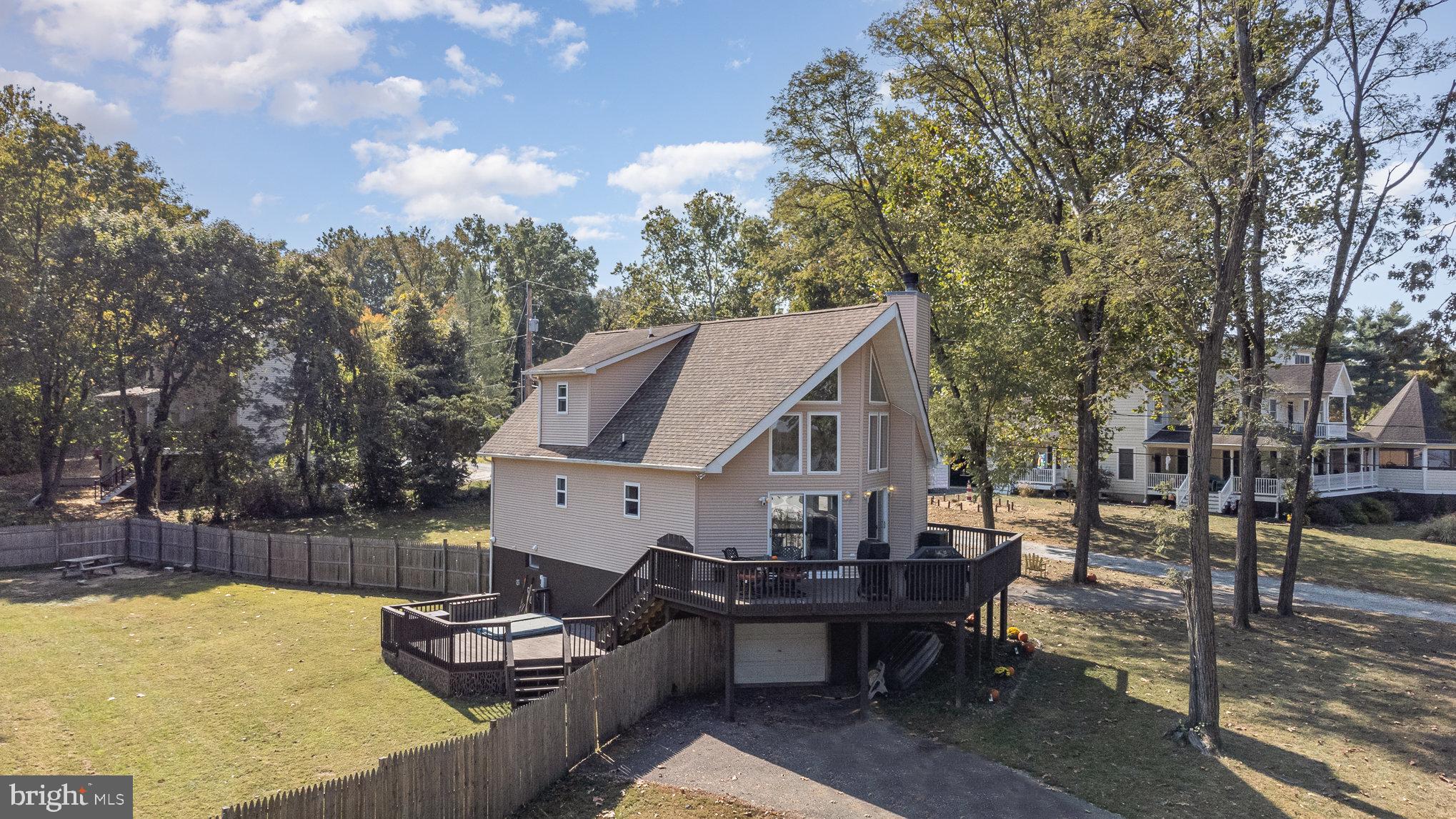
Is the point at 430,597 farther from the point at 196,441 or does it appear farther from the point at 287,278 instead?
the point at 287,278

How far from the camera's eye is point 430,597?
21141 mm

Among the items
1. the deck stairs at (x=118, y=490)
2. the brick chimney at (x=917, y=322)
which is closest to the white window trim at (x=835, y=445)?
the brick chimney at (x=917, y=322)

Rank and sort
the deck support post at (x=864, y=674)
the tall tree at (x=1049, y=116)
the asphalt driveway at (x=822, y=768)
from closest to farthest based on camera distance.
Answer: the asphalt driveway at (x=822, y=768), the deck support post at (x=864, y=674), the tall tree at (x=1049, y=116)

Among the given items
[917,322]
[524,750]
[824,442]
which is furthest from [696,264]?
[524,750]

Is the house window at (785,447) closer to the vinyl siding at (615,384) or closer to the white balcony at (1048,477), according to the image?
the vinyl siding at (615,384)

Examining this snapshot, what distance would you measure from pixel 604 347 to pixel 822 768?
12.6 meters

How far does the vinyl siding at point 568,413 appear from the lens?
60.1 ft

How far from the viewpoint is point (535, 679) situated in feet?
47.1

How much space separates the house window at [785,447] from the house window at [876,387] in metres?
2.26

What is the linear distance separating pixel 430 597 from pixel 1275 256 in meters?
24.6

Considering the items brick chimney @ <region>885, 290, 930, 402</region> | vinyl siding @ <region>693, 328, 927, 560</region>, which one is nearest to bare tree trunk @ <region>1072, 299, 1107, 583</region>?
brick chimney @ <region>885, 290, 930, 402</region>

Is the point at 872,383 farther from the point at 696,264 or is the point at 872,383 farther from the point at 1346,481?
the point at 1346,481

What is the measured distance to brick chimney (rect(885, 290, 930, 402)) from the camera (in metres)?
17.8

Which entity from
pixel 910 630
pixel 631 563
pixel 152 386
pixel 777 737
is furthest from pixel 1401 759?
pixel 152 386
